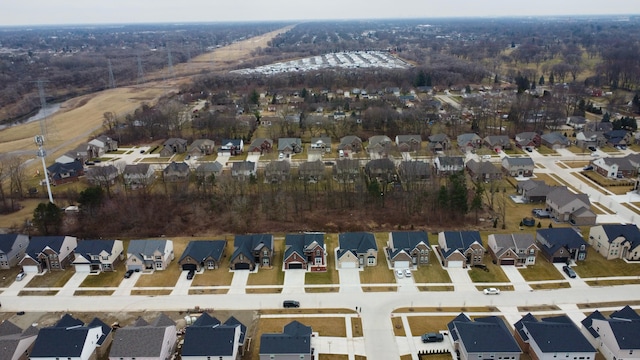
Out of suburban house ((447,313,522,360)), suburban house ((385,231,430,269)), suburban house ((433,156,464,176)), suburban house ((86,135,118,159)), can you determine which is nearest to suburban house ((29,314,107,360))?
suburban house ((447,313,522,360))

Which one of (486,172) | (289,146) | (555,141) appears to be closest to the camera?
(486,172)

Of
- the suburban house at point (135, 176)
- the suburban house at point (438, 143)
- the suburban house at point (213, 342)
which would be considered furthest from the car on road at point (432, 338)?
the suburban house at point (438, 143)

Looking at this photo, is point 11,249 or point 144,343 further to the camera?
point 11,249

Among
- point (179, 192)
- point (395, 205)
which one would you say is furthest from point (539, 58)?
point (179, 192)

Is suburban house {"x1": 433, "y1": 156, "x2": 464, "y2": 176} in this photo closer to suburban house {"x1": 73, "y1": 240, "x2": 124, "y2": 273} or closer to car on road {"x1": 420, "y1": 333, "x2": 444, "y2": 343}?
car on road {"x1": 420, "y1": 333, "x2": 444, "y2": 343}

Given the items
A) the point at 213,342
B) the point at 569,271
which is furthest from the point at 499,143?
the point at 213,342

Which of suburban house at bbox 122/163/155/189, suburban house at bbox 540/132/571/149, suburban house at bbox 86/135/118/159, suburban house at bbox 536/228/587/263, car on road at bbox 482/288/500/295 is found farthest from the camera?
suburban house at bbox 540/132/571/149

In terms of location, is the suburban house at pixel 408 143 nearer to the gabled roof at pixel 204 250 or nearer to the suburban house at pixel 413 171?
the suburban house at pixel 413 171

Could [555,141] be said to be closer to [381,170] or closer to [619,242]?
[381,170]
